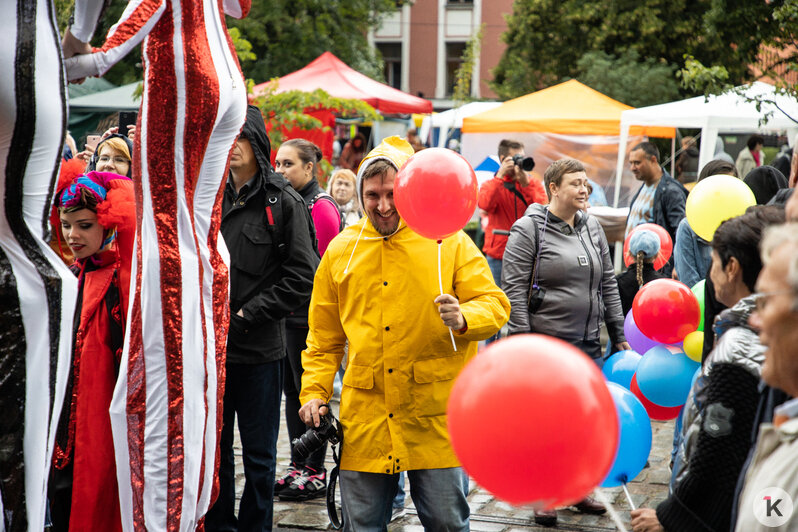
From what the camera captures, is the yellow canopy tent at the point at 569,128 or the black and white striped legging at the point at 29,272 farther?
the yellow canopy tent at the point at 569,128

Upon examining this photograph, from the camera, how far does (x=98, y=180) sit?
3621 mm

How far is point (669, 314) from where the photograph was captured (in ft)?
13.5

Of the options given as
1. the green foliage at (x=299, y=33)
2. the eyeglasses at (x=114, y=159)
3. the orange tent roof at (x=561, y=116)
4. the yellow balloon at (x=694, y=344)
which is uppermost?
the green foliage at (x=299, y=33)

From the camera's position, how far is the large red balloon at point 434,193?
3.22 meters

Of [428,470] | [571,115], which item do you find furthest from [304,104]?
[428,470]

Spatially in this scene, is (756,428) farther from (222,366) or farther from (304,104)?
(304,104)

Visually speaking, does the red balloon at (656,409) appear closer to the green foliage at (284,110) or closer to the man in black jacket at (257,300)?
the man in black jacket at (257,300)

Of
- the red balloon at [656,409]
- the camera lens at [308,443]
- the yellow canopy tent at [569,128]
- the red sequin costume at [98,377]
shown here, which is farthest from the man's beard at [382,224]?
the yellow canopy tent at [569,128]

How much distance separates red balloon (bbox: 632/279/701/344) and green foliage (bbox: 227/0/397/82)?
1907cm

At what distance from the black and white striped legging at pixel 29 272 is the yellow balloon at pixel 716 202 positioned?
3.54 meters

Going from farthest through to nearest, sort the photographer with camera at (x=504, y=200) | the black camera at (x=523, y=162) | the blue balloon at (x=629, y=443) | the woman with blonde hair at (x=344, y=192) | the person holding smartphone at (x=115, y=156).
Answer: the photographer with camera at (x=504, y=200)
the black camera at (x=523, y=162)
the woman with blonde hair at (x=344, y=192)
the person holding smartphone at (x=115, y=156)
the blue balloon at (x=629, y=443)

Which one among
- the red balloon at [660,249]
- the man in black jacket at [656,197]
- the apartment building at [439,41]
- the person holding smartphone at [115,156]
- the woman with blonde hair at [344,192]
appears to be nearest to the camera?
the person holding smartphone at [115,156]

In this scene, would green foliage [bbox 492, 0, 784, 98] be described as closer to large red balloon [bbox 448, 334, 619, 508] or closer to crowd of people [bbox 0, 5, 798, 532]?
crowd of people [bbox 0, 5, 798, 532]

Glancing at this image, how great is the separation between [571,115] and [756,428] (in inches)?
494
